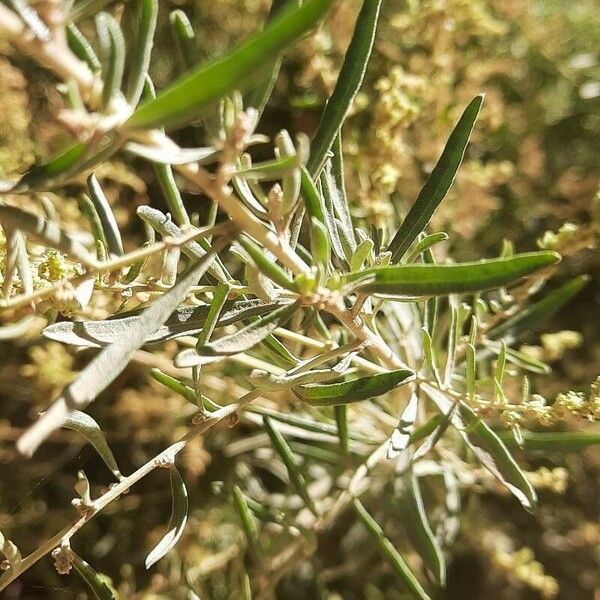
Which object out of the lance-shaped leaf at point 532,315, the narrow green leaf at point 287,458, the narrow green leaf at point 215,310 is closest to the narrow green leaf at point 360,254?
the narrow green leaf at point 215,310

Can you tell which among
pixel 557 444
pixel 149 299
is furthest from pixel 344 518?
pixel 149 299

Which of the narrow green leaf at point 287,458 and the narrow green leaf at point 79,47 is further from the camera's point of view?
the narrow green leaf at point 287,458

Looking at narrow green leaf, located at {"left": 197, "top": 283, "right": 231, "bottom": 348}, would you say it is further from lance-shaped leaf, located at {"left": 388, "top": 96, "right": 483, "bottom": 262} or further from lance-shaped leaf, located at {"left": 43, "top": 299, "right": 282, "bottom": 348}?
lance-shaped leaf, located at {"left": 388, "top": 96, "right": 483, "bottom": 262}

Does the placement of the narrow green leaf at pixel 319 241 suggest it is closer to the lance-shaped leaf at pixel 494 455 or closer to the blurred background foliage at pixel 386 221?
the lance-shaped leaf at pixel 494 455

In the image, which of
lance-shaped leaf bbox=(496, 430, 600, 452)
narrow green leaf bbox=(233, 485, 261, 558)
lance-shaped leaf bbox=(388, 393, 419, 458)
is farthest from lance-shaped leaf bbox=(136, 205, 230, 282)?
lance-shaped leaf bbox=(496, 430, 600, 452)

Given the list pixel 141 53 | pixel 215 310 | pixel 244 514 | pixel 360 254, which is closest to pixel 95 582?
pixel 244 514

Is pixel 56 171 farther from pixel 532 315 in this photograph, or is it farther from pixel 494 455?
pixel 532 315
